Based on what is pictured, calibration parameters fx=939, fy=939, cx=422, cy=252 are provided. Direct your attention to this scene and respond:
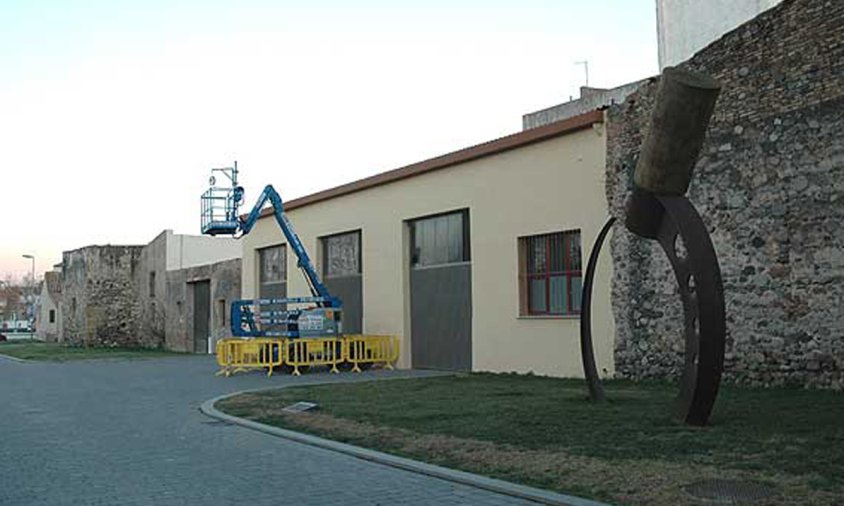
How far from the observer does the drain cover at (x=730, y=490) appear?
730 cm

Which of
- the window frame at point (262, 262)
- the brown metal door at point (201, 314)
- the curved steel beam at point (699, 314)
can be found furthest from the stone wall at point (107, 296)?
the curved steel beam at point (699, 314)

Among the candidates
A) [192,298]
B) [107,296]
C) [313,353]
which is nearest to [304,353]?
[313,353]

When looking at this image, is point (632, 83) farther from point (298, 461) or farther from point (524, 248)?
point (298, 461)

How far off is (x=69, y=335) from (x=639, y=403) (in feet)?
154

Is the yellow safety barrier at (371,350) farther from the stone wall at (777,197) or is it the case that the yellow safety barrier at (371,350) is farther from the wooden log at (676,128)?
the wooden log at (676,128)

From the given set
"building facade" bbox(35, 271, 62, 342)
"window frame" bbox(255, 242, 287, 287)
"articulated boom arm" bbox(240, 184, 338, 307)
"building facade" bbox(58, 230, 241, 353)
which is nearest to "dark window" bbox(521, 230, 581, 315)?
"articulated boom arm" bbox(240, 184, 338, 307)

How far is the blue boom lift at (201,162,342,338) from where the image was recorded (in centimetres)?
2547

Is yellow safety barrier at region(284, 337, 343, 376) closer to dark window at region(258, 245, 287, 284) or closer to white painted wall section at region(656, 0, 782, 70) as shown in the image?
dark window at region(258, 245, 287, 284)

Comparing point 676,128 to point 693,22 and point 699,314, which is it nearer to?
point 699,314

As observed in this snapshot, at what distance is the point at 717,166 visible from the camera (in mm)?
16406

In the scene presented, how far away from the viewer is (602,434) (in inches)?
421

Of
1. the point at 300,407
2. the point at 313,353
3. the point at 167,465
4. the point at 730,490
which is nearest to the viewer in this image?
the point at 730,490

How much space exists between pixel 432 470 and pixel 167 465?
9.89ft

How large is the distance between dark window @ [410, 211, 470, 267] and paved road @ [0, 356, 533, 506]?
8.36 meters
